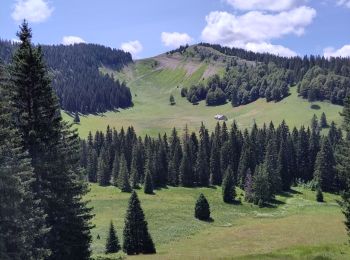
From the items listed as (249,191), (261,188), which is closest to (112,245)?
(261,188)

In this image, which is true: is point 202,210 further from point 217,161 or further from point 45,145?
point 45,145

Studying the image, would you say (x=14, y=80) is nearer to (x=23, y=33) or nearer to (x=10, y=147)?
(x=23, y=33)

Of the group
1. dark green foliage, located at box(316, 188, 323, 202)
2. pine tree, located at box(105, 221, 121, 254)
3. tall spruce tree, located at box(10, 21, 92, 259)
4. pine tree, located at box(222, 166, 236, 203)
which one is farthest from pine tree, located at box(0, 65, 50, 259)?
dark green foliage, located at box(316, 188, 323, 202)

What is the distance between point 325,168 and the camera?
125 meters

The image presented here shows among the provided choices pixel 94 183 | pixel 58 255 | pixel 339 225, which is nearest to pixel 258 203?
pixel 339 225

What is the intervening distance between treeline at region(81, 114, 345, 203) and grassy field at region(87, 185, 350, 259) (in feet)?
19.8

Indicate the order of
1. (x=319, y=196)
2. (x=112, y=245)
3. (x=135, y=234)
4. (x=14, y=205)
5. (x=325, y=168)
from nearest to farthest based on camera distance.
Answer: (x=14, y=205) → (x=135, y=234) → (x=112, y=245) → (x=319, y=196) → (x=325, y=168)

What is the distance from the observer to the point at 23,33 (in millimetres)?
30125

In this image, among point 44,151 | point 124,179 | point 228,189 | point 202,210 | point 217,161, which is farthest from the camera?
point 217,161

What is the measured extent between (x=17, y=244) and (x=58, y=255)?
5.32m

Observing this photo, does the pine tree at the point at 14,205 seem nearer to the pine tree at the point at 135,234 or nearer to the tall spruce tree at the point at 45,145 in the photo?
the tall spruce tree at the point at 45,145

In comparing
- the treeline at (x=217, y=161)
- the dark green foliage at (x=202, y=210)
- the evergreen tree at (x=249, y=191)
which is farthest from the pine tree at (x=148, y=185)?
the dark green foliage at (x=202, y=210)

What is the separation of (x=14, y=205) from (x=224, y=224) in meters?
65.0

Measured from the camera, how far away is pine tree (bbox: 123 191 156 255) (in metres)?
52.9
